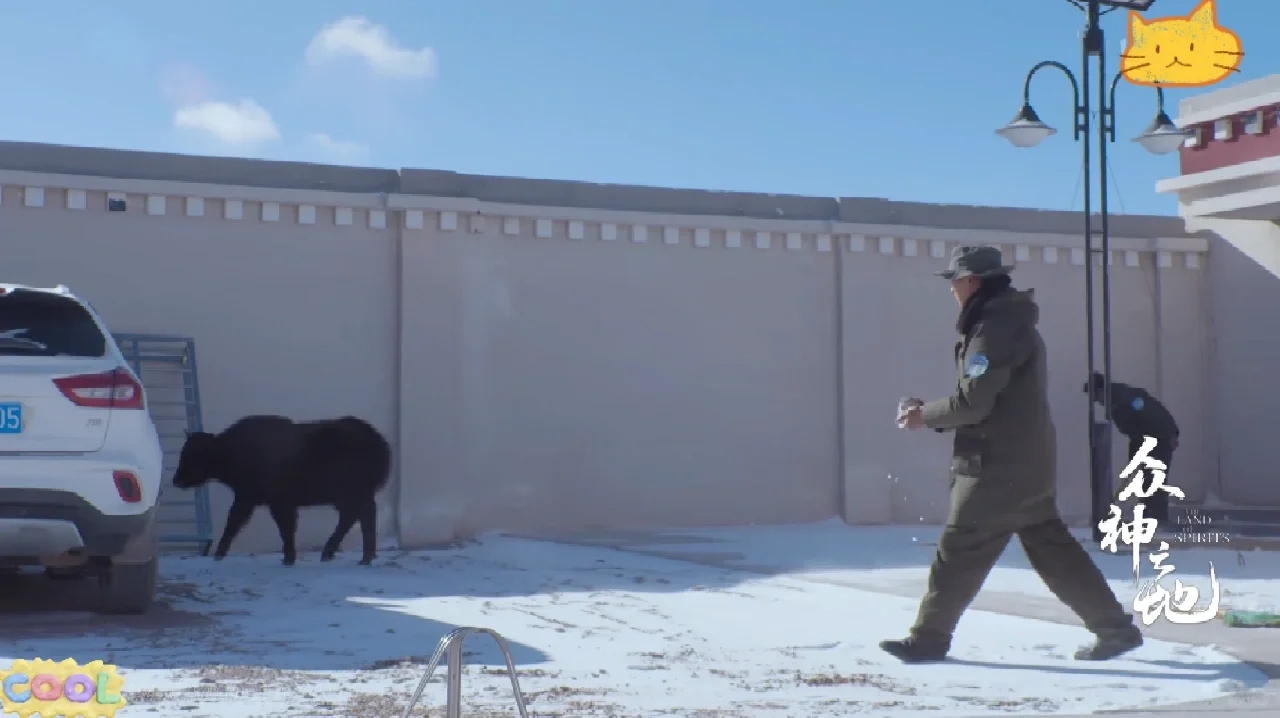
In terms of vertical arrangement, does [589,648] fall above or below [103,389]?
below

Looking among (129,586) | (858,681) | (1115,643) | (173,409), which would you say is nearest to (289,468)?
(173,409)

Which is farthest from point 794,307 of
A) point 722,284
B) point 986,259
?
point 986,259

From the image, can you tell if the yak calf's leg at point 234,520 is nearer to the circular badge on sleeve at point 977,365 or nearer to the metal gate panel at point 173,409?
the metal gate panel at point 173,409

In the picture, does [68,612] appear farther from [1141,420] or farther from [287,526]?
[1141,420]

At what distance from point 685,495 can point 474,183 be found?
3836 millimetres

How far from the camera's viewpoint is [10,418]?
748 cm

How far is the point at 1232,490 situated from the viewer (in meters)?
17.4

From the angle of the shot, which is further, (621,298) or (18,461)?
(621,298)

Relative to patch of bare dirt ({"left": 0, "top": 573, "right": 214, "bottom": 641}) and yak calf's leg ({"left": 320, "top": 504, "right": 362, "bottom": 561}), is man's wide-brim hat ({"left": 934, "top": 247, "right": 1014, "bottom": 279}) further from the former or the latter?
yak calf's leg ({"left": 320, "top": 504, "right": 362, "bottom": 561})

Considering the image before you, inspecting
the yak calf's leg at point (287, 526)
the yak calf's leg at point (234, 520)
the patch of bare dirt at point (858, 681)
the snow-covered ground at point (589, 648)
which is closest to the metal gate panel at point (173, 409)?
the yak calf's leg at point (234, 520)

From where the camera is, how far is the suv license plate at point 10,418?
7.47m

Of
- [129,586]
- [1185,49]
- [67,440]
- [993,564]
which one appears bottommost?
[129,586]

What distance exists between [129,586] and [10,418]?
1.28 meters

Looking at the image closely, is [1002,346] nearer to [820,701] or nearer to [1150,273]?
[820,701]
